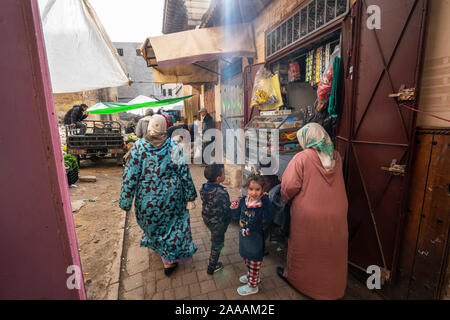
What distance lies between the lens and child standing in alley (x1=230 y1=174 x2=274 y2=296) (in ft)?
7.53

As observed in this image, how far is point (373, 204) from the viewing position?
2439mm

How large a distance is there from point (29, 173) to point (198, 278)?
2.16 meters

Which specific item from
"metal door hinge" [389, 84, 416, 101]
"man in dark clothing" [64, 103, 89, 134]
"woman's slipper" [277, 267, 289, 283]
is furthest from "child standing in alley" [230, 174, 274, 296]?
"man in dark clothing" [64, 103, 89, 134]

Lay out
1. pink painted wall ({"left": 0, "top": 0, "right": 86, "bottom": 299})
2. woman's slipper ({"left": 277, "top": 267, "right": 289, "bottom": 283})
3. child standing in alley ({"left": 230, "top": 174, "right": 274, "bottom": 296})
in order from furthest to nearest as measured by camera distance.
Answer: woman's slipper ({"left": 277, "top": 267, "right": 289, "bottom": 283}) → child standing in alley ({"left": 230, "top": 174, "right": 274, "bottom": 296}) → pink painted wall ({"left": 0, "top": 0, "right": 86, "bottom": 299})

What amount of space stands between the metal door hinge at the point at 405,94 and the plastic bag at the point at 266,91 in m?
2.04

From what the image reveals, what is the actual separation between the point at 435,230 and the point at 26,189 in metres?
2.98

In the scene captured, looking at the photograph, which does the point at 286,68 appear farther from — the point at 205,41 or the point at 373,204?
the point at 373,204

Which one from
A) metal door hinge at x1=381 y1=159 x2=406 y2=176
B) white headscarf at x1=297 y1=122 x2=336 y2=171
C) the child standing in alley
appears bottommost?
the child standing in alley

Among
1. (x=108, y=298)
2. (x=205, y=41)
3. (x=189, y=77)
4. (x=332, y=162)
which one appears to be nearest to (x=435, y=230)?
(x=332, y=162)

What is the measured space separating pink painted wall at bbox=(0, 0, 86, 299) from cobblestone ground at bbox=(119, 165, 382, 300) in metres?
1.43

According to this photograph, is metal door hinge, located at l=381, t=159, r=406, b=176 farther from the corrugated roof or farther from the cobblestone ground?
the corrugated roof

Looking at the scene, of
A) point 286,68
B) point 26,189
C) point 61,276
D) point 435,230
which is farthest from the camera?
point 286,68

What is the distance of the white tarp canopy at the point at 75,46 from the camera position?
312 centimetres

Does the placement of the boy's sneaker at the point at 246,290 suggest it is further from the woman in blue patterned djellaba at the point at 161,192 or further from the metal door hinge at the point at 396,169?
the metal door hinge at the point at 396,169
